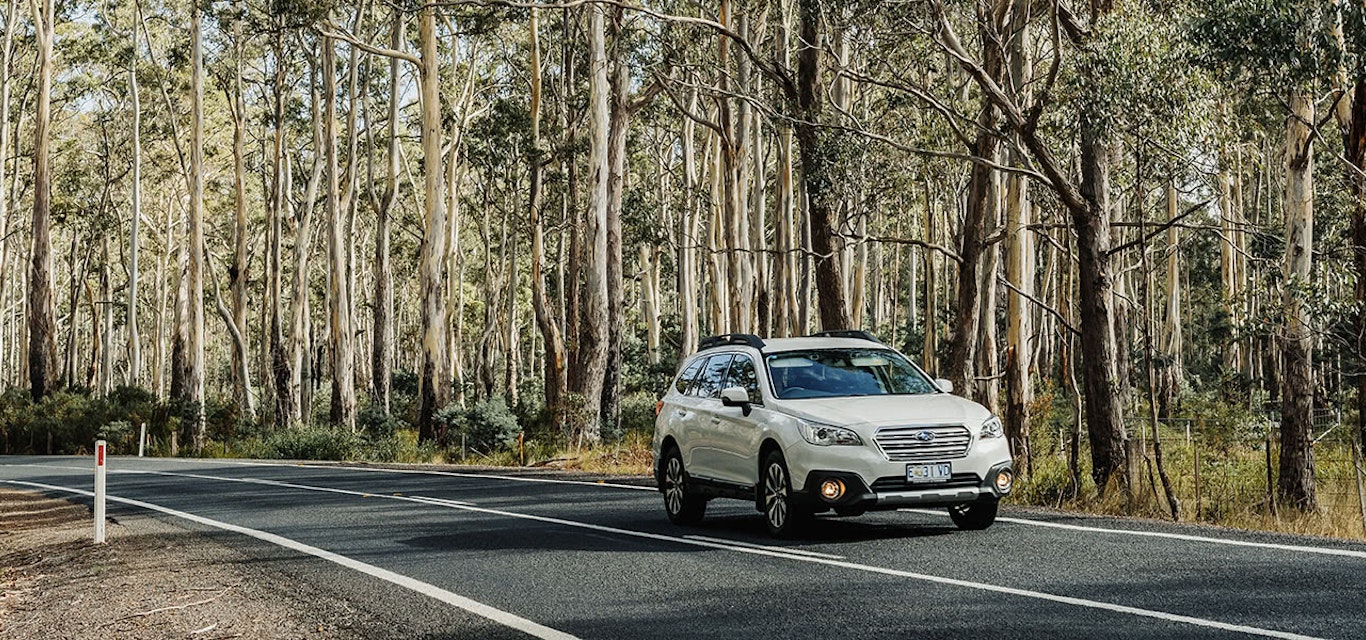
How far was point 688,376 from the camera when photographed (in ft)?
46.0

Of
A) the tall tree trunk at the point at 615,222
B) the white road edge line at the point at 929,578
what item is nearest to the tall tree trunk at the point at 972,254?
the tall tree trunk at the point at 615,222

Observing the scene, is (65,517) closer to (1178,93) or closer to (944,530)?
(944,530)

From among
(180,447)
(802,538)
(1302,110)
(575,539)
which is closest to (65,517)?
(575,539)

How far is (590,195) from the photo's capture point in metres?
29.4

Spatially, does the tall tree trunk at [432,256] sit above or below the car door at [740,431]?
above

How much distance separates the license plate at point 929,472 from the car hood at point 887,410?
35 centimetres

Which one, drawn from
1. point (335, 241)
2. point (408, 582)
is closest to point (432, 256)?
point (335, 241)

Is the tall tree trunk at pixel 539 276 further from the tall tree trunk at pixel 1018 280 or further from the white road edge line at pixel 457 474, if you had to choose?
the tall tree trunk at pixel 1018 280

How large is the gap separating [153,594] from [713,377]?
210 inches

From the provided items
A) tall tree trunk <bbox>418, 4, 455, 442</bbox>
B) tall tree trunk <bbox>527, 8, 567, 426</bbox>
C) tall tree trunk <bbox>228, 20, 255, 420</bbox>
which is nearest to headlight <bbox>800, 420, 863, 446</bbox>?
tall tree trunk <bbox>418, 4, 455, 442</bbox>

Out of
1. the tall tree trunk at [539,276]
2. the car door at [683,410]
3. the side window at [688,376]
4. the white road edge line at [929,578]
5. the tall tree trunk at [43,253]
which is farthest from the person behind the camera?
the tall tree trunk at [43,253]

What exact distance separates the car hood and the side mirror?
1.26 feet

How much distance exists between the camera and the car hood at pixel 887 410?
36.7 feet

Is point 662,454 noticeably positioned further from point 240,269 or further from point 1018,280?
point 240,269
